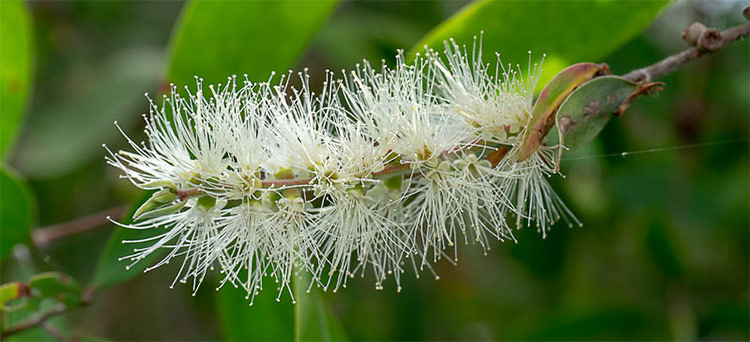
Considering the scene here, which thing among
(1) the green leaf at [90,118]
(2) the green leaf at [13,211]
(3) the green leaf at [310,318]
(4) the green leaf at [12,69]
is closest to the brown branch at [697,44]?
(3) the green leaf at [310,318]

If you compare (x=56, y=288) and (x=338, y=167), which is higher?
(x=338, y=167)

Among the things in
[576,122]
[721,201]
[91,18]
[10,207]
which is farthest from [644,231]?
[91,18]

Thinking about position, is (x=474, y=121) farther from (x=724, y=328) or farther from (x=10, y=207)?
(x=724, y=328)

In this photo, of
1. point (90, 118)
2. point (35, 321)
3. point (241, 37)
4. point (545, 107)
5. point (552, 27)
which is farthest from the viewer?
point (90, 118)

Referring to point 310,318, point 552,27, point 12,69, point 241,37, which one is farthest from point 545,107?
point 12,69

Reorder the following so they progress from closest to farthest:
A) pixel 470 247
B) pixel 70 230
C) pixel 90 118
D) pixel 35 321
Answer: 1. pixel 35 321
2. pixel 70 230
3. pixel 90 118
4. pixel 470 247

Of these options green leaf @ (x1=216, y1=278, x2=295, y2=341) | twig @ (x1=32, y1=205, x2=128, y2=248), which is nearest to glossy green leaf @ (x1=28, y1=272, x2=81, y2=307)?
twig @ (x1=32, y1=205, x2=128, y2=248)

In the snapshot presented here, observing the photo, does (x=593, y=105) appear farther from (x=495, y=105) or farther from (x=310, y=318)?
(x=310, y=318)
